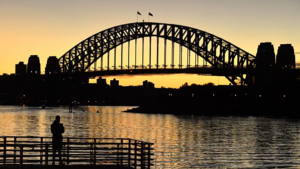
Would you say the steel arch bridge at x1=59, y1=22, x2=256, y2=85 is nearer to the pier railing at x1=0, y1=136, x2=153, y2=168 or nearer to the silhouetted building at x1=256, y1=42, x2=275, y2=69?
the silhouetted building at x1=256, y1=42, x2=275, y2=69

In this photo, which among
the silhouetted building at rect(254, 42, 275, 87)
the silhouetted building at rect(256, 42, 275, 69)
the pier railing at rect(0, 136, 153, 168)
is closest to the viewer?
the pier railing at rect(0, 136, 153, 168)

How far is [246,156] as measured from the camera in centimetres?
3494

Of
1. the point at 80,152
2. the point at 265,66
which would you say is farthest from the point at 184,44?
the point at 80,152

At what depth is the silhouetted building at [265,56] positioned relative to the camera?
129875 mm

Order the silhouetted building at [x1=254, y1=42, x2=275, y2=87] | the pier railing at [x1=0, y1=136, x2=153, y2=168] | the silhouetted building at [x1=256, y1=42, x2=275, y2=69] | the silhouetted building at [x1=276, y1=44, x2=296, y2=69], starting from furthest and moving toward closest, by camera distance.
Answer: the silhouetted building at [x1=276, y1=44, x2=296, y2=69]
the silhouetted building at [x1=256, y1=42, x2=275, y2=69]
the silhouetted building at [x1=254, y1=42, x2=275, y2=87]
the pier railing at [x1=0, y1=136, x2=153, y2=168]

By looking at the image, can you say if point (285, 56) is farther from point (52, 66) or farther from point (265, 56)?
point (52, 66)

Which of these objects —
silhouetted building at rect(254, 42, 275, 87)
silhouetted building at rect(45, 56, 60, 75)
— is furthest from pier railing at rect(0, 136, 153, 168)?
silhouetted building at rect(45, 56, 60, 75)

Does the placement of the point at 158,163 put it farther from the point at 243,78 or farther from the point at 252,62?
the point at 252,62

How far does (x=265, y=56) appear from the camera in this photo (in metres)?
136

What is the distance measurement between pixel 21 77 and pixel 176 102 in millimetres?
66399

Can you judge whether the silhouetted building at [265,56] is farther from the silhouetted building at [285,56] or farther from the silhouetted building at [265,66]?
the silhouetted building at [285,56]

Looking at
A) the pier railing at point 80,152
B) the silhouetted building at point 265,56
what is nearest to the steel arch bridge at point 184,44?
the silhouetted building at point 265,56

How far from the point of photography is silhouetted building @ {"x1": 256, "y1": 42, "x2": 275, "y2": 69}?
426 feet

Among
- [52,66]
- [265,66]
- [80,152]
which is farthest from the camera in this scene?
[52,66]
